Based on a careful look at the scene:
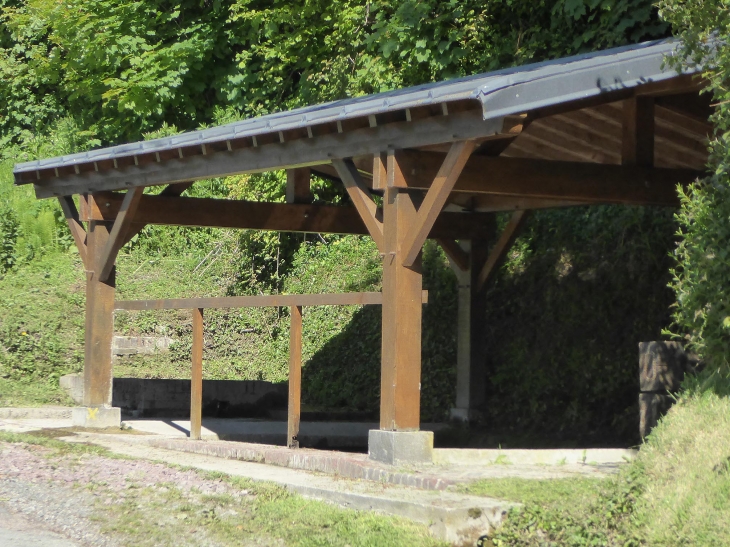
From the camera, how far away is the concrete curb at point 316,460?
24.6 ft

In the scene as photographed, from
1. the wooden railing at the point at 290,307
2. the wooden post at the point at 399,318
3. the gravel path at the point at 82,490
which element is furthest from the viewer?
the wooden railing at the point at 290,307

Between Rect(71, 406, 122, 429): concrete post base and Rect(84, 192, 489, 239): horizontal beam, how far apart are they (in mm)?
2256

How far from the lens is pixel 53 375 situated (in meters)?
16.3

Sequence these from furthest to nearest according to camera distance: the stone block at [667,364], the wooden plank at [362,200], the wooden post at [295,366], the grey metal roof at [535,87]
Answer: the wooden post at [295,366] < the wooden plank at [362,200] < the stone block at [667,364] < the grey metal roof at [535,87]

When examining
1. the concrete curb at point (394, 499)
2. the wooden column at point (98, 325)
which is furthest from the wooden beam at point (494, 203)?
the concrete curb at point (394, 499)

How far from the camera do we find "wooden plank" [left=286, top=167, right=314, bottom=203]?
12859 millimetres

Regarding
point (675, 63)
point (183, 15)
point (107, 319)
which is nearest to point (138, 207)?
point (107, 319)

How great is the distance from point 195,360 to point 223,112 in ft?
41.3

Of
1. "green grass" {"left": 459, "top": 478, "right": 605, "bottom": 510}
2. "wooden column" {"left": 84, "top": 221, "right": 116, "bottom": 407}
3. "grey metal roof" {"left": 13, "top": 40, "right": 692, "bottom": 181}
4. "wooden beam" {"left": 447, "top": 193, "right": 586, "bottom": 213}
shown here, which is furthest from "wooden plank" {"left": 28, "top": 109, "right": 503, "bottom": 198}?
"wooden beam" {"left": 447, "top": 193, "right": 586, "bottom": 213}

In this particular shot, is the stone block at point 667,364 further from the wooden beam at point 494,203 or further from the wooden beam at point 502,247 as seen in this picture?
the wooden beam at point 502,247

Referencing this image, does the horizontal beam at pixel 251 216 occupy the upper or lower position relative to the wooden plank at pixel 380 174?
upper

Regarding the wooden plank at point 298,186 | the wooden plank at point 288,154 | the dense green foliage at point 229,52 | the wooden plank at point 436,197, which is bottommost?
the wooden plank at point 436,197

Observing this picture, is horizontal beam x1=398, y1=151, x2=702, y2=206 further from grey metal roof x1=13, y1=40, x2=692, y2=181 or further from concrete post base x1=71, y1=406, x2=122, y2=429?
concrete post base x1=71, y1=406, x2=122, y2=429

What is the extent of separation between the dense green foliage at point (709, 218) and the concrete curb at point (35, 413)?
8.81 m
